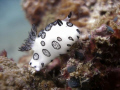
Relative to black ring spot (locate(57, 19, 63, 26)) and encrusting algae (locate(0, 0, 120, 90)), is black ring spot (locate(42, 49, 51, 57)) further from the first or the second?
black ring spot (locate(57, 19, 63, 26))

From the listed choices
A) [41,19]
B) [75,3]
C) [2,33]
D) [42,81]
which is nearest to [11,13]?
[2,33]

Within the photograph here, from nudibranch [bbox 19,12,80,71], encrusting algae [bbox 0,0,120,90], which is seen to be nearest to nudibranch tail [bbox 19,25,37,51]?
nudibranch [bbox 19,12,80,71]

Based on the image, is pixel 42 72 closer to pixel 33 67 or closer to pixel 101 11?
pixel 33 67

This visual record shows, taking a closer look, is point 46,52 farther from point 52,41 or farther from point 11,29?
point 11,29

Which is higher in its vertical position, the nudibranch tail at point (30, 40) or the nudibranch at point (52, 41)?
the nudibranch tail at point (30, 40)

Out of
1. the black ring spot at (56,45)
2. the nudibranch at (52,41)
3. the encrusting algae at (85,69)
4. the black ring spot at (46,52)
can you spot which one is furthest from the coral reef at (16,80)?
the black ring spot at (56,45)

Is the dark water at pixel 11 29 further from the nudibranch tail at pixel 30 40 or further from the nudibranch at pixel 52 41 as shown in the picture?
the nudibranch at pixel 52 41
